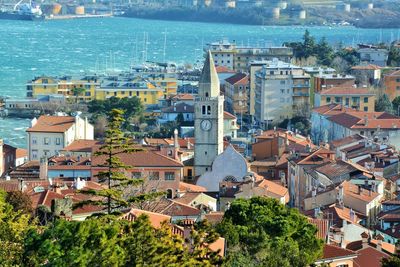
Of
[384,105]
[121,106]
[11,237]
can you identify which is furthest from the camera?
[121,106]

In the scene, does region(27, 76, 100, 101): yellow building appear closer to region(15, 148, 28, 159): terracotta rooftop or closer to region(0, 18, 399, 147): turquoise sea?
region(0, 18, 399, 147): turquoise sea

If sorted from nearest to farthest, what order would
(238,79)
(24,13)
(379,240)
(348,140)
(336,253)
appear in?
(336,253) < (379,240) < (348,140) < (238,79) < (24,13)

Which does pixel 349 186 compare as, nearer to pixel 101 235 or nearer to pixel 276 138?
pixel 276 138

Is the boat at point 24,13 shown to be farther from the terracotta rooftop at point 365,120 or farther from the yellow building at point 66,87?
the terracotta rooftop at point 365,120

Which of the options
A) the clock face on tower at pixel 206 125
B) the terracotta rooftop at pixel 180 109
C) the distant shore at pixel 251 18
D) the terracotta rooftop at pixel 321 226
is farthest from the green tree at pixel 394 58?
the distant shore at pixel 251 18

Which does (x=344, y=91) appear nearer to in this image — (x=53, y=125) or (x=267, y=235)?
(x=53, y=125)

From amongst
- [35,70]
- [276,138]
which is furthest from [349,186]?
[35,70]

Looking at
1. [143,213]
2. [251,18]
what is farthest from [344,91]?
[251,18]
